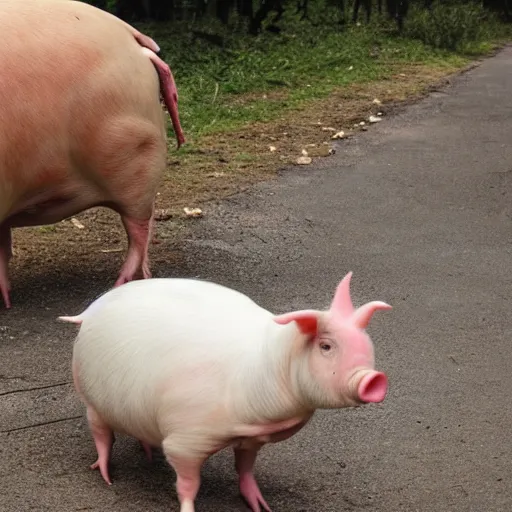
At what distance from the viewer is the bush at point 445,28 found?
11.9m

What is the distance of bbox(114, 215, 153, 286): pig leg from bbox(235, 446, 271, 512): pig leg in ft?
5.58

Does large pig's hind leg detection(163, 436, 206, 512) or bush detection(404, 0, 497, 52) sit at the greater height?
large pig's hind leg detection(163, 436, 206, 512)

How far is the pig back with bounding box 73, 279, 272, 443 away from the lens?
2541mm

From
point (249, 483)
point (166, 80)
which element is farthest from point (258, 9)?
point (249, 483)

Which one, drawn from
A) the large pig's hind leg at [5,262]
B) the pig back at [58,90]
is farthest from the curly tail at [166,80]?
the large pig's hind leg at [5,262]

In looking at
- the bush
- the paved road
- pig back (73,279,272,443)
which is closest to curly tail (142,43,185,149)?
the paved road

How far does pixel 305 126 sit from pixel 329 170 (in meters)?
1.19

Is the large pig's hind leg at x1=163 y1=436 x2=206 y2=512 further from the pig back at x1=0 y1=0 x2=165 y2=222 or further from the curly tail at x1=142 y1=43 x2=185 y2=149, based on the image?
the curly tail at x1=142 y1=43 x2=185 y2=149

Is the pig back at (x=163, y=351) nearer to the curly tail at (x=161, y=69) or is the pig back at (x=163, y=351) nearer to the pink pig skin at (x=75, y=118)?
the pink pig skin at (x=75, y=118)

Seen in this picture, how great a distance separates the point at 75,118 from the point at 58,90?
0.13 metres

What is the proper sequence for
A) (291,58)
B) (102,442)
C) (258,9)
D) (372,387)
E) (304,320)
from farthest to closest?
(258,9), (291,58), (102,442), (304,320), (372,387)

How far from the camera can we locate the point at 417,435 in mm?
3258

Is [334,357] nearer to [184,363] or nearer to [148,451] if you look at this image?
[184,363]

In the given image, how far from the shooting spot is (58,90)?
3.96 metres
